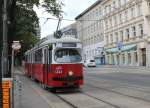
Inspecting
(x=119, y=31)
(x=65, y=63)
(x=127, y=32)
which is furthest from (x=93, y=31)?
(x=65, y=63)

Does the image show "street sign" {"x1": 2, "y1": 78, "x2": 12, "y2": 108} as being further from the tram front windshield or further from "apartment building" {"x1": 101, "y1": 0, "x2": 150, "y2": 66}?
"apartment building" {"x1": 101, "y1": 0, "x2": 150, "y2": 66}

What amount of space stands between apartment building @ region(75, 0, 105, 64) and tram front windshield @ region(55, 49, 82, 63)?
65.4m

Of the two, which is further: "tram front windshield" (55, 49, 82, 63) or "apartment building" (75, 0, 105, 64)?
"apartment building" (75, 0, 105, 64)

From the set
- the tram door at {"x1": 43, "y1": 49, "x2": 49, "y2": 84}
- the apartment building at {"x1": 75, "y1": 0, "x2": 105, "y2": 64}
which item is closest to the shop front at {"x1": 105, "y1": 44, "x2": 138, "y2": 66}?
the apartment building at {"x1": 75, "y1": 0, "x2": 105, "y2": 64}

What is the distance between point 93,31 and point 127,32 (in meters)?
24.2

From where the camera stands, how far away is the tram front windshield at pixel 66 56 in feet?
73.0

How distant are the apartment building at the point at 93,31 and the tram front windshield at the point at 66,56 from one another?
65403mm

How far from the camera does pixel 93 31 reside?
330 feet

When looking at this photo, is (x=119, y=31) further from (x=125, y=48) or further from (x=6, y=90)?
(x=6, y=90)

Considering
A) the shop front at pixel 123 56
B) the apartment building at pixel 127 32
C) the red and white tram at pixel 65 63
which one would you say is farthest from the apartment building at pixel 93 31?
the red and white tram at pixel 65 63

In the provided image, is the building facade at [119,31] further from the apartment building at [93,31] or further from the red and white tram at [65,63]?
the red and white tram at [65,63]

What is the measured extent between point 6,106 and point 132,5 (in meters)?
61.9

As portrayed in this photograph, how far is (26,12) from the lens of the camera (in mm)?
34344

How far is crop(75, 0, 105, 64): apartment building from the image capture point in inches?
3713
